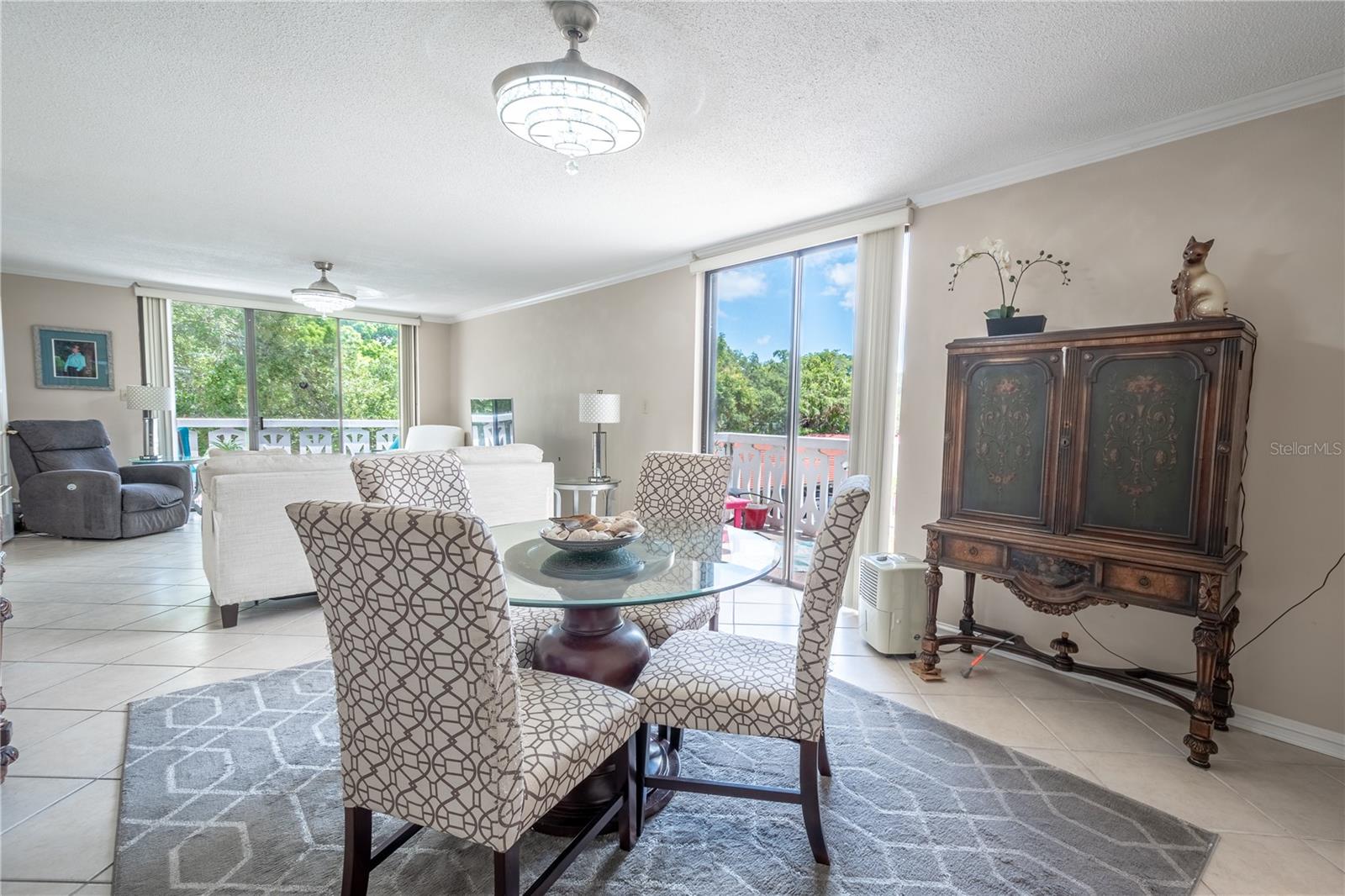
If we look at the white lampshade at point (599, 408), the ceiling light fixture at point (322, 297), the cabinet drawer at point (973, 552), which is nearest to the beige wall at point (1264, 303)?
the cabinet drawer at point (973, 552)

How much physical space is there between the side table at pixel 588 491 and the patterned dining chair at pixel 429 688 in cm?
320

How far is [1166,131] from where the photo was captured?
2.36m

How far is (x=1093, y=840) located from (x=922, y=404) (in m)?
2.06

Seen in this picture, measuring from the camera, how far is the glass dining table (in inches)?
61.5

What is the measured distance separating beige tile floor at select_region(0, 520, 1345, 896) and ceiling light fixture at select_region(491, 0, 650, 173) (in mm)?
2384

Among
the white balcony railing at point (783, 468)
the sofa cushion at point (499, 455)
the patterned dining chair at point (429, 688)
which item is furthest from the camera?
the white balcony railing at point (783, 468)

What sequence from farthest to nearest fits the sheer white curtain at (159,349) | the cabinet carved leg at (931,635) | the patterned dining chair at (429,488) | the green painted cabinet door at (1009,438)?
1. the sheer white curtain at (159,349)
2. the cabinet carved leg at (931,635)
3. the green painted cabinet door at (1009,438)
4. the patterned dining chair at (429,488)

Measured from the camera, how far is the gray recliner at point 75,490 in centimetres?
479

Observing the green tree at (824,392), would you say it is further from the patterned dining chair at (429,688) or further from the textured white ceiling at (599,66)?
the patterned dining chair at (429,688)

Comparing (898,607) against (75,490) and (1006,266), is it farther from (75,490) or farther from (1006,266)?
(75,490)

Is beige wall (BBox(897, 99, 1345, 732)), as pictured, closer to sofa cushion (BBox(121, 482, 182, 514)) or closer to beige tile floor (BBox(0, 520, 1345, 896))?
beige tile floor (BBox(0, 520, 1345, 896))

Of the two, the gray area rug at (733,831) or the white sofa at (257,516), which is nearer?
the gray area rug at (733,831)

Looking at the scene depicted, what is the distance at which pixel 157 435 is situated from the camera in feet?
19.7

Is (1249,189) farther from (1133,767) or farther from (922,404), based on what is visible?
(1133,767)
